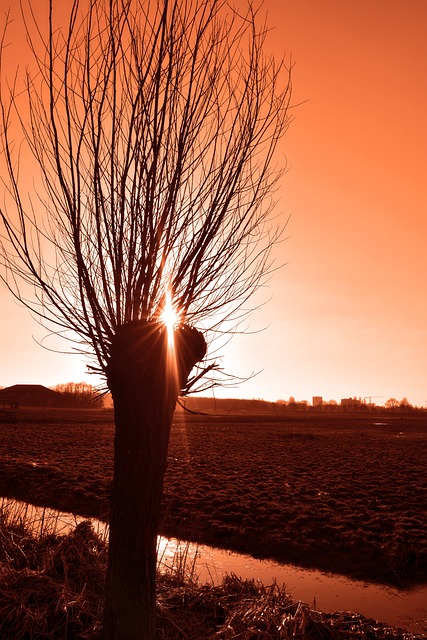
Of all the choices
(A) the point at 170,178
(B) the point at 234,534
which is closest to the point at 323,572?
(B) the point at 234,534

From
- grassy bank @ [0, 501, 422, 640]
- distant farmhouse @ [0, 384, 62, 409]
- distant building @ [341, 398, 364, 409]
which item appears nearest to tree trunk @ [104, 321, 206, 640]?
grassy bank @ [0, 501, 422, 640]

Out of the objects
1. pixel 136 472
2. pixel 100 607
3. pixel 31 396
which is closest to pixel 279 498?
pixel 100 607

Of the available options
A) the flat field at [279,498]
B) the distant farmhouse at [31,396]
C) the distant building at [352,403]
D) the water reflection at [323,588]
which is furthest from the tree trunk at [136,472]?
the distant building at [352,403]

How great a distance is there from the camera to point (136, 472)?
13.0ft

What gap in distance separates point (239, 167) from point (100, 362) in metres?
1.82

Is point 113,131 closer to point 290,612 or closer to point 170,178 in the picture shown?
point 170,178

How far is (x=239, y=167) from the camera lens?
416 centimetres

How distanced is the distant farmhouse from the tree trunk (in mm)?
69807

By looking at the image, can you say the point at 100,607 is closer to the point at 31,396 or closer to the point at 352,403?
the point at 31,396

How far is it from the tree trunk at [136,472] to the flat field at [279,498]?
238 inches

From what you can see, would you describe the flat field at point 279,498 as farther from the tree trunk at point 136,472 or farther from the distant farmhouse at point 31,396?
the distant farmhouse at point 31,396

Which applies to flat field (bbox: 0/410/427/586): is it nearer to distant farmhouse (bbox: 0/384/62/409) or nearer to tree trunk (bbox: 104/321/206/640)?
tree trunk (bbox: 104/321/206/640)

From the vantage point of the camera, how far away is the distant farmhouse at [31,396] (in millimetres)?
70825

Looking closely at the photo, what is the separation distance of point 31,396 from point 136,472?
73032 millimetres
